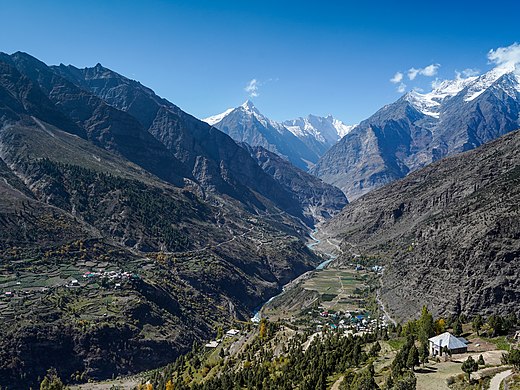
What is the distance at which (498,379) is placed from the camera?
58812 mm

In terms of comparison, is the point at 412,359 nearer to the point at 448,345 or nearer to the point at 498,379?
the point at 448,345

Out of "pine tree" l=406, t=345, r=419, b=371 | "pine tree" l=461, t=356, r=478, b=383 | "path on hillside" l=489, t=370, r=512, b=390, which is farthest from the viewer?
"pine tree" l=406, t=345, r=419, b=371

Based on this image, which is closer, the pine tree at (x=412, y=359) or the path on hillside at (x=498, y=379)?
the path on hillside at (x=498, y=379)

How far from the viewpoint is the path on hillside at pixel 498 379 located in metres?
56.5

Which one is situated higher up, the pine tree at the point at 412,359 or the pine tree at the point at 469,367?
the pine tree at the point at 469,367

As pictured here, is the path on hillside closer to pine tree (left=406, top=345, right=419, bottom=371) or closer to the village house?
pine tree (left=406, top=345, right=419, bottom=371)

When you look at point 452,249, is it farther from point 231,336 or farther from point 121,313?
point 121,313

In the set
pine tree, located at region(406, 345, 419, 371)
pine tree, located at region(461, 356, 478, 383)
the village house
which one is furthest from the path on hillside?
the village house

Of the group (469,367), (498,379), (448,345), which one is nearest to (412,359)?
(469,367)

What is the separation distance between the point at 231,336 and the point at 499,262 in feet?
304

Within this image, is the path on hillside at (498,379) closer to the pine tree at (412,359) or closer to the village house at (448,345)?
the pine tree at (412,359)

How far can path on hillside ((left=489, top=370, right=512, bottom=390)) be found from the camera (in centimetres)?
5650

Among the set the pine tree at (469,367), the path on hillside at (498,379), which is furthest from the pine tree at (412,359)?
the path on hillside at (498,379)

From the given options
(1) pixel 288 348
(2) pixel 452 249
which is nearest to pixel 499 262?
(2) pixel 452 249
